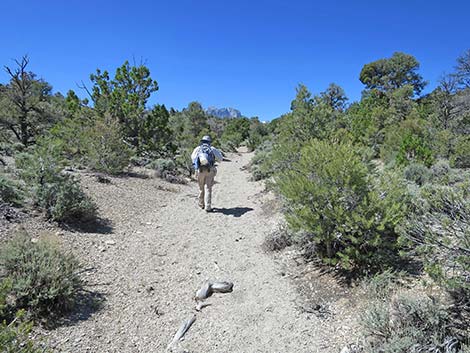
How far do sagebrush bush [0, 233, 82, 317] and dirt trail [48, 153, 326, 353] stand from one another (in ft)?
1.00

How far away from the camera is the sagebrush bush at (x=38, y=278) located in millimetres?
3291

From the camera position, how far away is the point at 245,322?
349 centimetres

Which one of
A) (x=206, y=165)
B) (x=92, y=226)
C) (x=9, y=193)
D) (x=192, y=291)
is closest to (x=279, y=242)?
(x=192, y=291)

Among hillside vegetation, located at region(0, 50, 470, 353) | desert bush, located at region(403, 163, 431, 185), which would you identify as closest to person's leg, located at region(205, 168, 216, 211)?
hillside vegetation, located at region(0, 50, 470, 353)

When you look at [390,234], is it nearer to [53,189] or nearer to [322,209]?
[322,209]

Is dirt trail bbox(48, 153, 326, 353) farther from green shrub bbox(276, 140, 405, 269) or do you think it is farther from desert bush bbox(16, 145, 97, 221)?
green shrub bbox(276, 140, 405, 269)

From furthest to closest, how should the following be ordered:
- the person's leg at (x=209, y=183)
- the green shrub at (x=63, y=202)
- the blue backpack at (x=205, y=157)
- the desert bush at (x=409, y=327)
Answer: the person's leg at (x=209, y=183)
the blue backpack at (x=205, y=157)
the green shrub at (x=63, y=202)
the desert bush at (x=409, y=327)

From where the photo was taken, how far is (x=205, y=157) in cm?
784

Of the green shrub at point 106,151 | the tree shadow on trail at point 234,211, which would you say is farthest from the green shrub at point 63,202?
the green shrub at point 106,151

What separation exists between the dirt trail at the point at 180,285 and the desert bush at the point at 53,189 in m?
0.54

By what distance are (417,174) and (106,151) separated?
10.4 metres

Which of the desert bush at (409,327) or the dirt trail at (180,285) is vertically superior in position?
the desert bush at (409,327)

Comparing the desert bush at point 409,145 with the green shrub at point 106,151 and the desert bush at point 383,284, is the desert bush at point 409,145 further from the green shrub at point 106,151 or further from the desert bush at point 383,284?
the green shrub at point 106,151

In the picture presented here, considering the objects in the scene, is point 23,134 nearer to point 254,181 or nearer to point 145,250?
point 254,181
